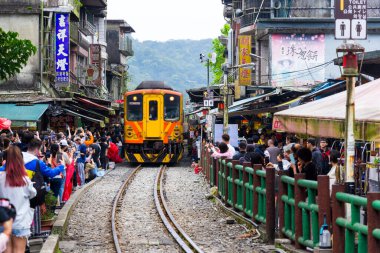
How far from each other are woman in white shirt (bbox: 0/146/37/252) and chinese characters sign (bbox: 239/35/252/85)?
25.9 metres

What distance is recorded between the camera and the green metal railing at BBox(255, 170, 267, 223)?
13102 mm

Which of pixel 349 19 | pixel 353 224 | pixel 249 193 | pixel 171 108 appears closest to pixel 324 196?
pixel 353 224

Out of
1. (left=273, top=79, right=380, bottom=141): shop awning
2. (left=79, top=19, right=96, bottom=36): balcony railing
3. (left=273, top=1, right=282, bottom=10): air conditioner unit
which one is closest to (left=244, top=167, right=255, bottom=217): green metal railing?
(left=273, top=79, right=380, bottom=141): shop awning

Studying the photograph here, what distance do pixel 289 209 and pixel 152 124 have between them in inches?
858

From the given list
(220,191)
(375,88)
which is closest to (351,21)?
(375,88)

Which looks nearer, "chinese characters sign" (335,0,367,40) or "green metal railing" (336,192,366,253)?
"green metal railing" (336,192,366,253)

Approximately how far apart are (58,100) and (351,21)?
21.6 m

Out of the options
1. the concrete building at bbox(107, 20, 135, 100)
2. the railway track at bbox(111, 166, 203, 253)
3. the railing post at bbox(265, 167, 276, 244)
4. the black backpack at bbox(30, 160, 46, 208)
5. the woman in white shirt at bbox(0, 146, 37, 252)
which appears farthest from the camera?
the concrete building at bbox(107, 20, 135, 100)

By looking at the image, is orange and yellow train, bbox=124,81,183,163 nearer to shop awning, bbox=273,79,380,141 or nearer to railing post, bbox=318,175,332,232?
shop awning, bbox=273,79,380,141

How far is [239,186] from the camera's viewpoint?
15.7 m

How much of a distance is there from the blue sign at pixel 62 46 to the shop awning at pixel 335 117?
18.4 metres

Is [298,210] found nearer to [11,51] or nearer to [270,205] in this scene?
[270,205]

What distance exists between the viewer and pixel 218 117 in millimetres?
39594

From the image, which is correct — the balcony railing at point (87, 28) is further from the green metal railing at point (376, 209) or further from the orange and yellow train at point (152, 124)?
the green metal railing at point (376, 209)
